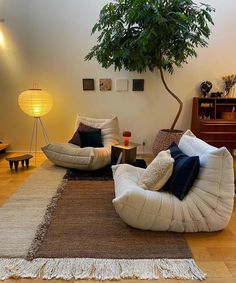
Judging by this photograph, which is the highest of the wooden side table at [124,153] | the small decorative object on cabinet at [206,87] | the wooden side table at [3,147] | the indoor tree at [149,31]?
the indoor tree at [149,31]

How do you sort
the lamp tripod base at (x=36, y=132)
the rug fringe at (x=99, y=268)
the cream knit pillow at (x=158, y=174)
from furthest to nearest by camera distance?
the lamp tripod base at (x=36, y=132), the cream knit pillow at (x=158, y=174), the rug fringe at (x=99, y=268)

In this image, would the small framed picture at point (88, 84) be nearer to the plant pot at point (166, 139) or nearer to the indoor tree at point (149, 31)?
the indoor tree at point (149, 31)

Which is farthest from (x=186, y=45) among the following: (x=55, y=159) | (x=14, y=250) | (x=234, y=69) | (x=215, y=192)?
(x=14, y=250)

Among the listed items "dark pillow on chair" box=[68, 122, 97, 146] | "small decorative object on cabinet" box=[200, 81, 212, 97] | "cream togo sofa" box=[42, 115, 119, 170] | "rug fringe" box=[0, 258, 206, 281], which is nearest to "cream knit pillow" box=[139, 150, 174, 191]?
"rug fringe" box=[0, 258, 206, 281]

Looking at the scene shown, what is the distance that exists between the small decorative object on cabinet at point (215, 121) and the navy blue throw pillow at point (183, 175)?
2.10 m

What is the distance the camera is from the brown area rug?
164 centimetres

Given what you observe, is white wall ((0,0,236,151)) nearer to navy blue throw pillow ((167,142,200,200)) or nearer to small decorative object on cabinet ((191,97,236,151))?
small decorative object on cabinet ((191,97,236,151))

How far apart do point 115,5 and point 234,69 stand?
2403 mm

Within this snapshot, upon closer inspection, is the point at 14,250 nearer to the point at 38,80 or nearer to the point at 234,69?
the point at 38,80

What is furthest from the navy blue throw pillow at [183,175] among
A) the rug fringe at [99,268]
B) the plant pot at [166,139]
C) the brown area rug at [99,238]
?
the plant pot at [166,139]

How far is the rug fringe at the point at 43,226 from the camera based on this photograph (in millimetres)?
1641

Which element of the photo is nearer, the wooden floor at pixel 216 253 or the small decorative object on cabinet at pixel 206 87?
the wooden floor at pixel 216 253

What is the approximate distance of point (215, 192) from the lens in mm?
1805

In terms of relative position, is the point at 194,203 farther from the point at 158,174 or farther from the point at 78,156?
the point at 78,156
